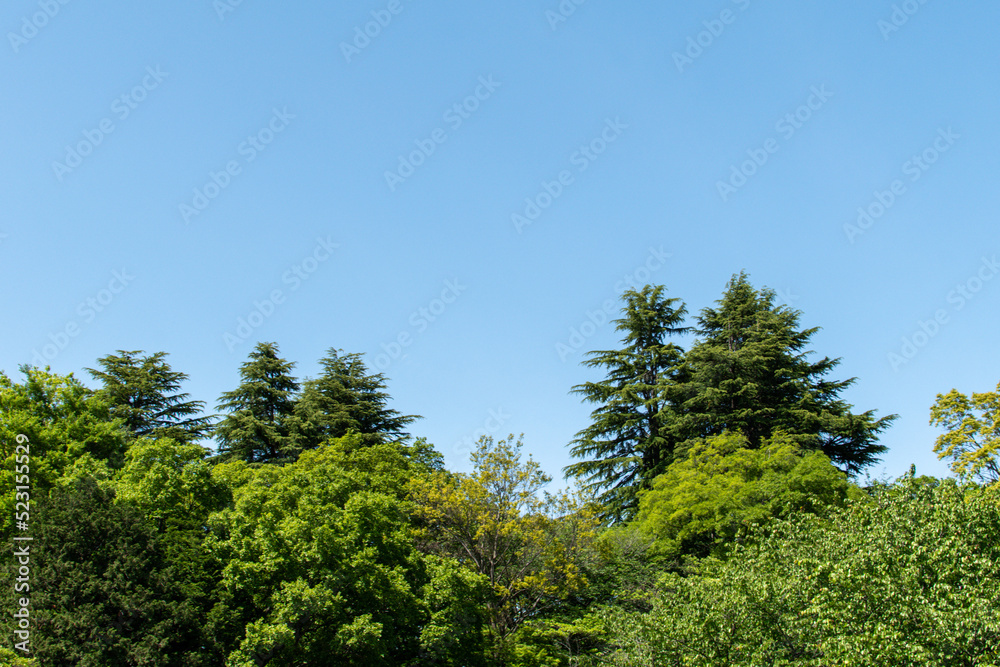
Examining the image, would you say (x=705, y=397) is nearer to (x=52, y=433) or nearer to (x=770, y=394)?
(x=770, y=394)

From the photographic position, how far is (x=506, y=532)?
81.1 ft

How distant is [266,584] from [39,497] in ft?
26.9

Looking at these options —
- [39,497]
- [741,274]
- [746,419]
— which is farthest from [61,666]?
[741,274]

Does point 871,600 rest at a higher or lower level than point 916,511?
lower

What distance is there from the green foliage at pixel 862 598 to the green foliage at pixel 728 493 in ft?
28.0

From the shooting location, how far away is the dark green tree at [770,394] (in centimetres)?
3503

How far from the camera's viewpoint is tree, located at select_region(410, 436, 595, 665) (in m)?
24.8

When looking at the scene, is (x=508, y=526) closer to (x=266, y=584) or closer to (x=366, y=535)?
(x=366, y=535)

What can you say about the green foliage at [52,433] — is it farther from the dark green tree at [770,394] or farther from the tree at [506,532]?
the dark green tree at [770,394]

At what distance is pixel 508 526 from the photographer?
80.5 ft

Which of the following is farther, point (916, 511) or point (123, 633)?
point (123, 633)

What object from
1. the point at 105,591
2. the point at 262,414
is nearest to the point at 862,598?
the point at 105,591

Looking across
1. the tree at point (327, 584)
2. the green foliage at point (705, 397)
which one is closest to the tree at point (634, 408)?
the green foliage at point (705, 397)

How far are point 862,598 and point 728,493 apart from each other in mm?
13435
